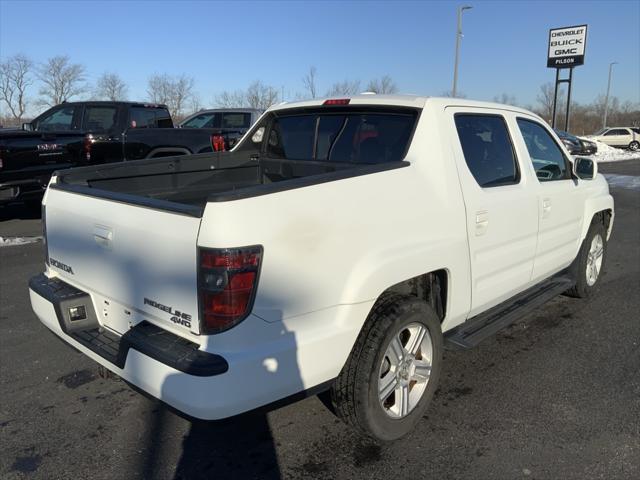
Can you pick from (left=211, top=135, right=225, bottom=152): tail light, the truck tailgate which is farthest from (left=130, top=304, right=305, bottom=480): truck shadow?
(left=211, top=135, right=225, bottom=152): tail light

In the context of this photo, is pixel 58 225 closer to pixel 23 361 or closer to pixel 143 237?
pixel 143 237

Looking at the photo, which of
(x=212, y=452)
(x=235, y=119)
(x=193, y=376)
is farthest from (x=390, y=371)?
(x=235, y=119)

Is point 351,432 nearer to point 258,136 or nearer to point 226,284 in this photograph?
point 226,284

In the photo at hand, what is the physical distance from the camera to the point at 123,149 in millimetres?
9633

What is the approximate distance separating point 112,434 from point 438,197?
7.46 ft

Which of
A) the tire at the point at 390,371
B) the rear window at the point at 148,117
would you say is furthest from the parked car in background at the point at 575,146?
the tire at the point at 390,371

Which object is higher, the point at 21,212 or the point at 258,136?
the point at 258,136

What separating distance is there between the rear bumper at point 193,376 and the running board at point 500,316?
4.31 ft

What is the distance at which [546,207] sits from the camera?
405 centimetres

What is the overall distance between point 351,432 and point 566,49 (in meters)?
33.0

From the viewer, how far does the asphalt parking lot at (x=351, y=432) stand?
8.97ft

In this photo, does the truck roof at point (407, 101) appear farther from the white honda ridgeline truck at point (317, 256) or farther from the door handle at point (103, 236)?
the door handle at point (103, 236)

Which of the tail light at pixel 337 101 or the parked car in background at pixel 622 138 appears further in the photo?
the parked car in background at pixel 622 138

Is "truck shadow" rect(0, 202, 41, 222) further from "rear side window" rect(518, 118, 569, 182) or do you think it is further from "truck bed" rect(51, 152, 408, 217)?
"rear side window" rect(518, 118, 569, 182)
